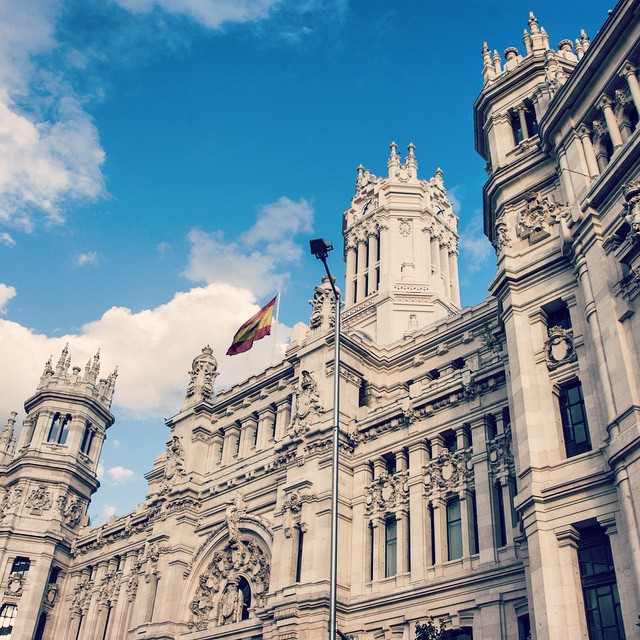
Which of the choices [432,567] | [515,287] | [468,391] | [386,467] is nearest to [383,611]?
[432,567]

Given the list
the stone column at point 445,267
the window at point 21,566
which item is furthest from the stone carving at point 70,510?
the stone column at point 445,267

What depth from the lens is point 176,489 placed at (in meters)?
47.3

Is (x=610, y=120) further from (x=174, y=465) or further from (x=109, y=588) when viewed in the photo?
(x=109, y=588)

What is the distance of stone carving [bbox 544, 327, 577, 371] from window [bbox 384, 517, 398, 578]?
1278cm

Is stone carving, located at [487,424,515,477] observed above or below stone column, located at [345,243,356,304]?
below

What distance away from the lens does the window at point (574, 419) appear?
83.5ft

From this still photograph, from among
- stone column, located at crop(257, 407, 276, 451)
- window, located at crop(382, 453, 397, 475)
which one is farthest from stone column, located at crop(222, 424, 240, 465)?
window, located at crop(382, 453, 397, 475)

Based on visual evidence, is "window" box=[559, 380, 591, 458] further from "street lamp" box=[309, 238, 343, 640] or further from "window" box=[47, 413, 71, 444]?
"window" box=[47, 413, 71, 444]

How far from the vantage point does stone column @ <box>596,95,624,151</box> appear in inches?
1075

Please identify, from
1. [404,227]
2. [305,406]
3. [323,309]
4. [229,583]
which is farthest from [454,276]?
[229,583]

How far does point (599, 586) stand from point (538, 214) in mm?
15481

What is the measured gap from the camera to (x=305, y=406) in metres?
41.7

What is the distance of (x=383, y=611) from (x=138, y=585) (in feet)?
66.7

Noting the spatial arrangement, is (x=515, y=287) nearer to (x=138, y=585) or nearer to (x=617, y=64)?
(x=617, y=64)
